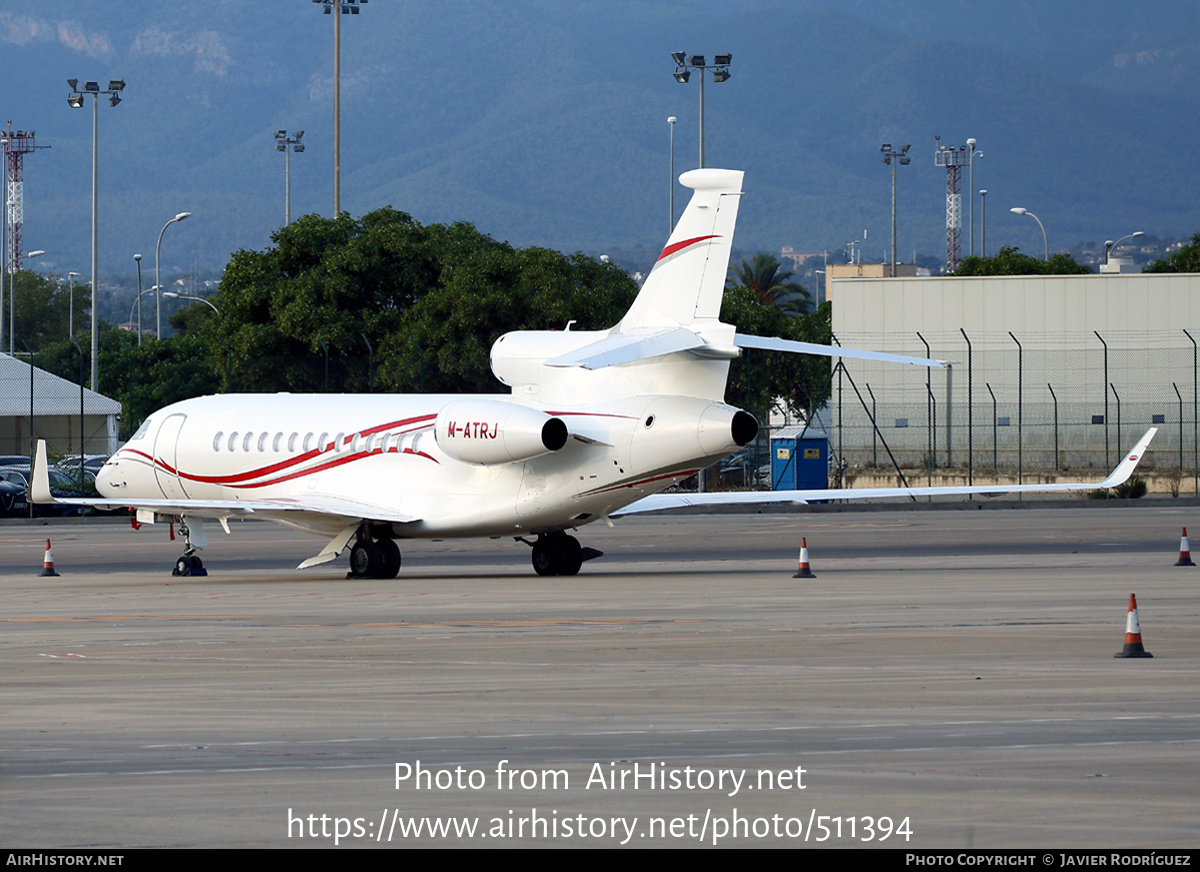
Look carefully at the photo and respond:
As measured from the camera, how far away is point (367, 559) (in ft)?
90.9

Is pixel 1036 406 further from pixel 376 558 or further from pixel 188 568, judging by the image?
pixel 188 568

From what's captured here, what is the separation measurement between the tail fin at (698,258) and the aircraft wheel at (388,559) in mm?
6083

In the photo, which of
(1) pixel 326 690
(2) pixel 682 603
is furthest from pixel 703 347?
(1) pixel 326 690

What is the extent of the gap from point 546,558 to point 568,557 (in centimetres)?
38

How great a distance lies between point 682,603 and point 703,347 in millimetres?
4539

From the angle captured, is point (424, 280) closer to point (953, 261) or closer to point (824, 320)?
Result: point (824, 320)

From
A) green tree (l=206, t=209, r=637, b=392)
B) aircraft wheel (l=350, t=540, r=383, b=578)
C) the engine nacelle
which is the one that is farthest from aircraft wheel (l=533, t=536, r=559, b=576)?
green tree (l=206, t=209, r=637, b=392)

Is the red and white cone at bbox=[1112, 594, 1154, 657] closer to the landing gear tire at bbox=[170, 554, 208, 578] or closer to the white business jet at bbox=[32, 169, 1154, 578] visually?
the white business jet at bbox=[32, 169, 1154, 578]

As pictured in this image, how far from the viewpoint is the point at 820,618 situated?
19.1m

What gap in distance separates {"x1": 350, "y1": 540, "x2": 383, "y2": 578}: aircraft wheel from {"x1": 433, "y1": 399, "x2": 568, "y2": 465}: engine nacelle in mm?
2473

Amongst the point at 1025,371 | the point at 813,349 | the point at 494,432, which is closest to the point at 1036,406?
the point at 1025,371

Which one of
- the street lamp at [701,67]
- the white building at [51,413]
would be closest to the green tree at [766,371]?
the street lamp at [701,67]

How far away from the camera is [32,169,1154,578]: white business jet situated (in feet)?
80.7

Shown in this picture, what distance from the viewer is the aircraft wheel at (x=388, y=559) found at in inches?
1089
